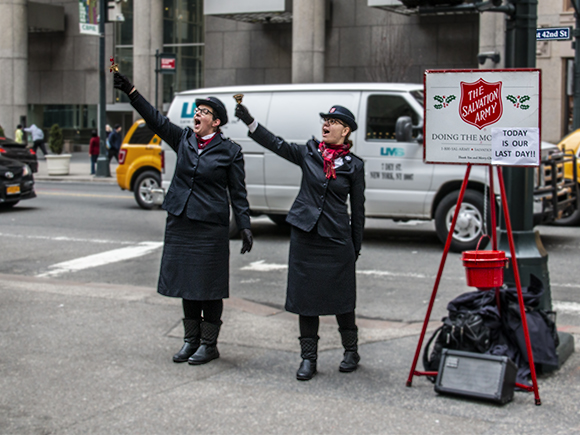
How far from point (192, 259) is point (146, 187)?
10851 mm

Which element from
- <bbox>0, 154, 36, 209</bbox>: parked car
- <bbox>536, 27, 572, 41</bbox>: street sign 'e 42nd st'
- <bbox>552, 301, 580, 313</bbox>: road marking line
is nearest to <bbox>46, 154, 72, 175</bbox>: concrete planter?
<bbox>0, 154, 36, 209</bbox>: parked car

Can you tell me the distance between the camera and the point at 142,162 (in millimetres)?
16109

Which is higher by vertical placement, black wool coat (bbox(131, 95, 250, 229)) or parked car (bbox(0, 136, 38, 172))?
parked car (bbox(0, 136, 38, 172))

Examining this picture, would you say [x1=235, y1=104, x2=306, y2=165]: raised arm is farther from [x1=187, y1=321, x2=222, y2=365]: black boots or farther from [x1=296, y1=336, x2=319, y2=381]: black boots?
[x1=187, y1=321, x2=222, y2=365]: black boots

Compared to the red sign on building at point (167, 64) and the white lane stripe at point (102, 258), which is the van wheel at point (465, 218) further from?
the red sign on building at point (167, 64)

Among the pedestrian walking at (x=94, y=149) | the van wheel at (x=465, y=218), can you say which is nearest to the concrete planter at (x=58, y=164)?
the pedestrian walking at (x=94, y=149)

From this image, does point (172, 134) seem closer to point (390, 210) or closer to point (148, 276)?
point (148, 276)

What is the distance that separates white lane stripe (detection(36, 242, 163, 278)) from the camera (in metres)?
9.86

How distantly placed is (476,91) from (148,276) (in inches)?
219

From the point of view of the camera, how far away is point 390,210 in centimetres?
1134

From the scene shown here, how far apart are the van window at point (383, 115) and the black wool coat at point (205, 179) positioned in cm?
582

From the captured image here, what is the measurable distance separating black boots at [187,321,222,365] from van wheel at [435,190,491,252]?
18.9 ft

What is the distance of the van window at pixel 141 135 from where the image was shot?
53.0 ft

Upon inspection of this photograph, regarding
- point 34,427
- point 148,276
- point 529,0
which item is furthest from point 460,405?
point 148,276
